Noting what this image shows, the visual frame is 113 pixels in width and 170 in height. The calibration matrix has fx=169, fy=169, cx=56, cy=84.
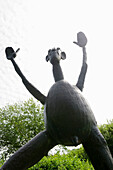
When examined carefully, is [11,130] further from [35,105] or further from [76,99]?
[76,99]

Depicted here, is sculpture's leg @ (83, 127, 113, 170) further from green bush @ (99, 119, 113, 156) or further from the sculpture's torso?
green bush @ (99, 119, 113, 156)

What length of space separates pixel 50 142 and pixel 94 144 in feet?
2.15

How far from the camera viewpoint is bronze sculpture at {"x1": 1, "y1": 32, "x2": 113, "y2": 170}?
2.31 m

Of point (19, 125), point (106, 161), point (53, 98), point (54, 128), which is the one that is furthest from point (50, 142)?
point (19, 125)

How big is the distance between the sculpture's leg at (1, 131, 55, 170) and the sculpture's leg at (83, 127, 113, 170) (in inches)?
23.7

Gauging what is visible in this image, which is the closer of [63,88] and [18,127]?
[63,88]

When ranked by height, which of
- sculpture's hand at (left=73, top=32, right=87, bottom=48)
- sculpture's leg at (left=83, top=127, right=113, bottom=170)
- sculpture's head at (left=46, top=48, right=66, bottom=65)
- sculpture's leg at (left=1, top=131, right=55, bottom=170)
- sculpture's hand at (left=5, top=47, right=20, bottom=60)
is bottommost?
sculpture's leg at (left=83, top=127, right=113, bottom=170)

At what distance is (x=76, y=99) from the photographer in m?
2.46

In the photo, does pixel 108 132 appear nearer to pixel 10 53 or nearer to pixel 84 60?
pixel 84 60

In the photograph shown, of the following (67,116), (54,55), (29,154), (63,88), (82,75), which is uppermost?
(54,55)

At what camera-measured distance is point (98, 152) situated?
248cm

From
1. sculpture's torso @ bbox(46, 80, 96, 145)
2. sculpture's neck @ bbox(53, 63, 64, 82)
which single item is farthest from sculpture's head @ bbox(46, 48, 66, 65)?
sculpture's torso @ bbox(46, 80, 96, 145)

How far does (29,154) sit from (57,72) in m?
1.40

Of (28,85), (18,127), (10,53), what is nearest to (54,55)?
(28,85)
